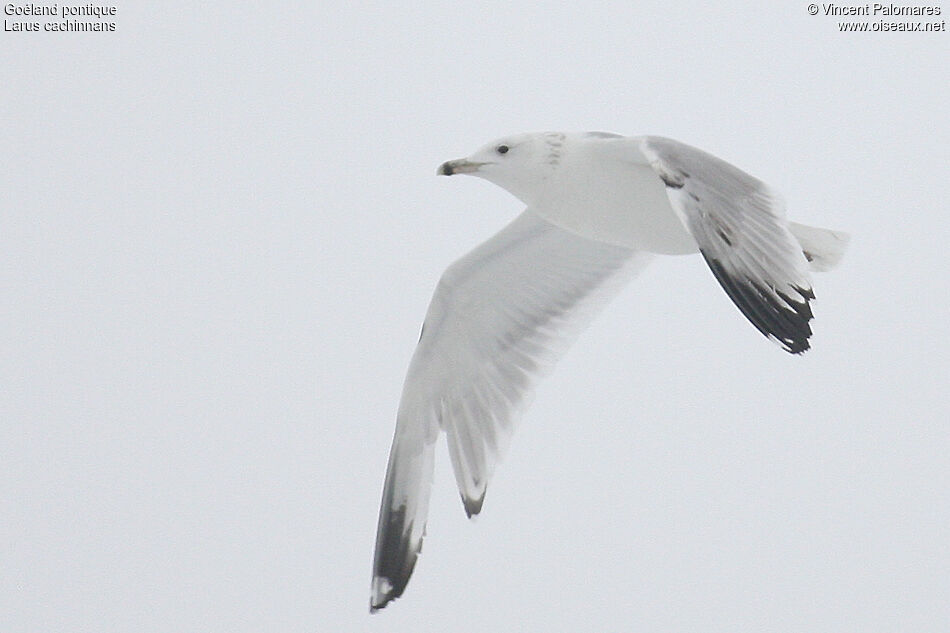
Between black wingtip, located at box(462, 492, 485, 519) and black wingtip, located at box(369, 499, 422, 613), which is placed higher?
black wingtip, located at box(462, 492, 485, 519)

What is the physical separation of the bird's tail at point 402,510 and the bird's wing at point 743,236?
4.12ft

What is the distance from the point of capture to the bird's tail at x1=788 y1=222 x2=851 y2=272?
4.70m

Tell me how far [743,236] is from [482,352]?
1.22 meters

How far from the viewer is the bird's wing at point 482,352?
494 centimetres

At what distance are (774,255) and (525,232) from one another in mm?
1084

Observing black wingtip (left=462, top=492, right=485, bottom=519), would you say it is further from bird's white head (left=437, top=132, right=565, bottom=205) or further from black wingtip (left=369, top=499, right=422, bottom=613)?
bird's white head (left=437, top=132, right=565, bottom=205)

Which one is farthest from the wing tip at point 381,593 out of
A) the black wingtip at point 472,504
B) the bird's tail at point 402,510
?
the black wingtip at point 472,504

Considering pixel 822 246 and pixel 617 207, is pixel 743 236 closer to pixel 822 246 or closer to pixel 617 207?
pixel 617 207

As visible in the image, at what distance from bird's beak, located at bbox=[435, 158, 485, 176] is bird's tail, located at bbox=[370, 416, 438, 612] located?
866 millimetres

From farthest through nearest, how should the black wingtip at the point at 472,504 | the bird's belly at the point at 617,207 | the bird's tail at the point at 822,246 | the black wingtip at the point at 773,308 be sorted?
the black wingtip at the point at 472,504 → the bird's tail at the point at 822,246 → the bird's belly at the point at 617,207 → the black wingtip at the point at 773,308

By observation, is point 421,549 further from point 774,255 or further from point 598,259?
point 774,255

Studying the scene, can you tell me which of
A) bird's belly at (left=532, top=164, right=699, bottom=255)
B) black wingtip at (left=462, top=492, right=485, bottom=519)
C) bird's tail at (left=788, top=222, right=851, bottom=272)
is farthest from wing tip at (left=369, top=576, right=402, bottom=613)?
bird's tail at (left=788, top=222, right=851, bottom=272)

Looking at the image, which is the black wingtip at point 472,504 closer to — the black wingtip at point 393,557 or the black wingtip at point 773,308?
the black wingtip at point 393,557

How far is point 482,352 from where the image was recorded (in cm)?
506
